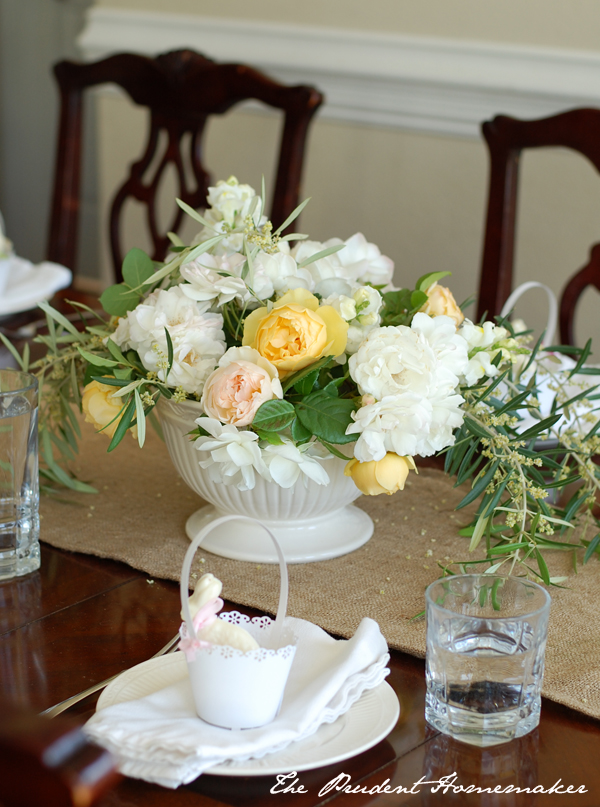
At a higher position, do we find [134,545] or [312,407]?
[312,407]

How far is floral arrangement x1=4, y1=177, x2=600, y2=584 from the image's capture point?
0.70 metres

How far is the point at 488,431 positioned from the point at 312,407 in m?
0.16

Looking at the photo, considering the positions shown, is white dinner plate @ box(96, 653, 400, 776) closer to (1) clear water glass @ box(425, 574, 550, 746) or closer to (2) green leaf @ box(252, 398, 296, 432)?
(1) clear water glass @ box(425, 574, 550, 746)

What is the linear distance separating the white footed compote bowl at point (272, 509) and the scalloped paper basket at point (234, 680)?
9.8 inches

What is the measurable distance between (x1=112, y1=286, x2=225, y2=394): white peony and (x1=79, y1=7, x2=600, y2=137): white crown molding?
1.25m

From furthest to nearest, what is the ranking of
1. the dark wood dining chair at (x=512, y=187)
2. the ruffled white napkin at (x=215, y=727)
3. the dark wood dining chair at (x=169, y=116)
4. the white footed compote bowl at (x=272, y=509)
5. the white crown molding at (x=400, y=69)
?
1. the white crown molding at (x=400, y=69)
2. the dark wood dining chair at (x=169, y=116)
3. the dark wood dining chair at (x=512, y=187)
4. the white footed compote bowl at (x=272, y=509)
5. the ruffled white napkin at (x=215, y=727)

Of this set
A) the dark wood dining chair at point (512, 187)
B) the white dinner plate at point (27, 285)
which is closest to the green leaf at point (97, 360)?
the white dinner plate at point (27, 285)

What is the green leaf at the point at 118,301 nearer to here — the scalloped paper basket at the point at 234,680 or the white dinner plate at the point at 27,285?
the scalloped paper basket at the point at 234,680

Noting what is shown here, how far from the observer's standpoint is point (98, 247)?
12.1ft

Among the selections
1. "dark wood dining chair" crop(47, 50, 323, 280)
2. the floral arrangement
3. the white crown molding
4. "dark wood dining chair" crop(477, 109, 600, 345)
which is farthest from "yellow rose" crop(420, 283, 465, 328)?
the white crown molding

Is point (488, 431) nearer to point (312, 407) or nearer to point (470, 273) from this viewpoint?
point (312, 407)

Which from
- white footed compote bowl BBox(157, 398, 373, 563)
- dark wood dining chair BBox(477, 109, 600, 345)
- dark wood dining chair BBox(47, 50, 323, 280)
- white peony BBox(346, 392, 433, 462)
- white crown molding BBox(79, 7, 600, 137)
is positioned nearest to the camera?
white peony BBox(346, 392, 433, 462)

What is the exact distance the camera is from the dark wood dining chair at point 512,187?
4.62 ft

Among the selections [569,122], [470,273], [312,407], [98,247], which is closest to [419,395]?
[312,407]
